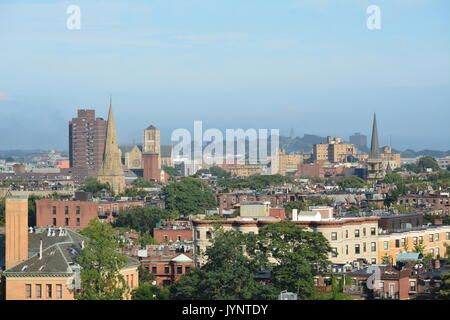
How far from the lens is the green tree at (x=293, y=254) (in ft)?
147

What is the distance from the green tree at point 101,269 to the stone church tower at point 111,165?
135850 mm

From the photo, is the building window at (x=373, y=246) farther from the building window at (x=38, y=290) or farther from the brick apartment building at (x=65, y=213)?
the brick apartment building at (x=65, y=213)

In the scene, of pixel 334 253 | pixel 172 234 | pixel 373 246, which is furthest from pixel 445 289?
pixel 172 234

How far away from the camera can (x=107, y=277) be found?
44500 millimetres

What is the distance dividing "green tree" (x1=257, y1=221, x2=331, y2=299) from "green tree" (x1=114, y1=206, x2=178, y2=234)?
42.1 metres

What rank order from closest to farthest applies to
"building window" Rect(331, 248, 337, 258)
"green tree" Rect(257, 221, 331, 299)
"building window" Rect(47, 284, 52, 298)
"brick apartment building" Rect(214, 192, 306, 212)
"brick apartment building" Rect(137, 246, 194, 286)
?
"green tree" Rect(257, 221, 331, 299), "building window" Rect(47, 284, 52, 298), "building window" Rect(331, 248, 337, 258), "brick apartment building" Rect(137, 246, 194, 286), "brick apartment building" Rect(214, 192, 306, 212)

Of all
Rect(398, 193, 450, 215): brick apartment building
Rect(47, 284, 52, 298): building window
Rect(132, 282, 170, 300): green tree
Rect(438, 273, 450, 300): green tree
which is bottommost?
Rect(132, 282, 170, 300): green tree

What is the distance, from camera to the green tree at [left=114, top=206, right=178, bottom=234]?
9575cm

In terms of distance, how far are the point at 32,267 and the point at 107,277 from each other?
14.2ft

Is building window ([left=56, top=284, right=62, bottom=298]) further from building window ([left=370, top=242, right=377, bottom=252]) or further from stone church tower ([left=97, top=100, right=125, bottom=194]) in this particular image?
stone church tower ([left=97, top=100, right=125, bottom=194])

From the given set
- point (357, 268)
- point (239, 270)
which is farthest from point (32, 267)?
point (357, 268)

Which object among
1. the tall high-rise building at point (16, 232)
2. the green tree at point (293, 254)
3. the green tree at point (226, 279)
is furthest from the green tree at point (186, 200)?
the green tree at point (226, 279)

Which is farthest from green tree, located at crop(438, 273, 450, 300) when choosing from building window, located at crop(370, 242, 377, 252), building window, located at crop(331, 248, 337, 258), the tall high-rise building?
the tall high-rise building
